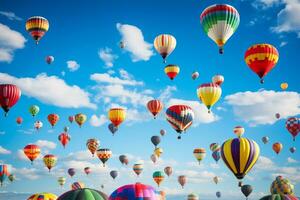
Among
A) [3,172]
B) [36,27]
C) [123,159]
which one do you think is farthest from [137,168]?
[36,27]

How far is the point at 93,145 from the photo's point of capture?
6769cm

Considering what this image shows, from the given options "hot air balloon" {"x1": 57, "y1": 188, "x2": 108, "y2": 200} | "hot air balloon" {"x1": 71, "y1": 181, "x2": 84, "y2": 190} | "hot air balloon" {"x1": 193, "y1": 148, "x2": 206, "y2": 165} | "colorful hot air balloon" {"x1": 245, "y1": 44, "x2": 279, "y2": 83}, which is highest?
"colorful hot air balloon" {"x1": 245, "y1": 44, "x2": 279, "y2": 83}

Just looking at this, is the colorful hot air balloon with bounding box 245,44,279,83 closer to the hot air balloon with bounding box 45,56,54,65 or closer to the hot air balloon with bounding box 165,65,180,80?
the hot air balloon with bounding box 165,65,180,80

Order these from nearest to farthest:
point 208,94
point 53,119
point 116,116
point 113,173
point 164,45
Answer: point 208,94, point 164,45, point 116,116, point 53,119, point 113,173

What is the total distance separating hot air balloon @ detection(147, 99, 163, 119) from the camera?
189ft

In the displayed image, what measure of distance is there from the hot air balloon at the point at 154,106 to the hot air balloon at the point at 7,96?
18392 mm

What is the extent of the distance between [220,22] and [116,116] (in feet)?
78.7

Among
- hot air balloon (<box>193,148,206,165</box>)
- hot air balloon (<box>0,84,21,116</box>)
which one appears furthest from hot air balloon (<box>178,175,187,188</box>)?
hot air balloon (<box>0,84,21,116</box>)

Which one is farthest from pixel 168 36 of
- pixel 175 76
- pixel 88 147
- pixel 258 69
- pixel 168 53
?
pixel 88 147

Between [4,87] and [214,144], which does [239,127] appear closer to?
[214,144]

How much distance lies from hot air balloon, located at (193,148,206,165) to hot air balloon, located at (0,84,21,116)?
1183 inches

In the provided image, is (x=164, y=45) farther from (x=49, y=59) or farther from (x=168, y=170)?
(x=168, y=170)

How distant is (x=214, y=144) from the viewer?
73.1 m

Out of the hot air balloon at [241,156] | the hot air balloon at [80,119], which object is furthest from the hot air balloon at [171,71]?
the hot air balloon at [80,119]
